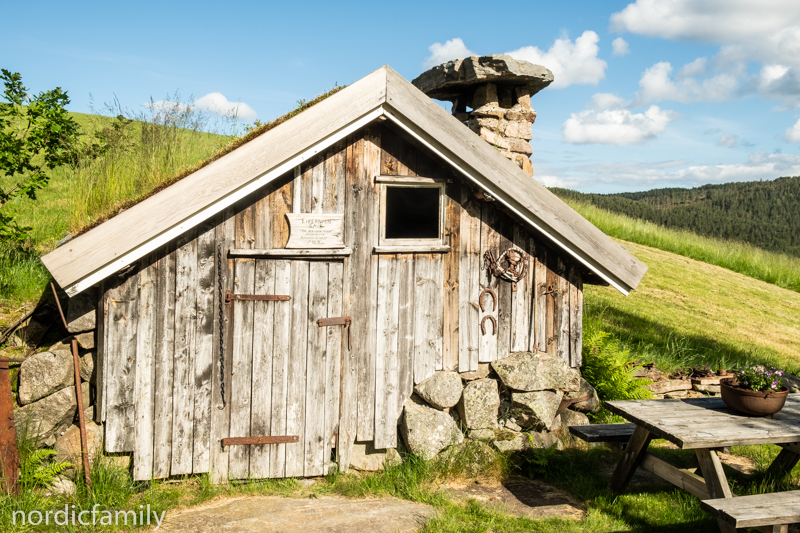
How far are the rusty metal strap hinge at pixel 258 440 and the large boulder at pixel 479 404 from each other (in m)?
1.67

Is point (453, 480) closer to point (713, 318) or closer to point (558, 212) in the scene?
point (558, 212)

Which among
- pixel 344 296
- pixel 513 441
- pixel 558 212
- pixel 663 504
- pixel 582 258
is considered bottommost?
pixel 663 504

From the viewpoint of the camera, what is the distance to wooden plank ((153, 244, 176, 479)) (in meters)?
4.70

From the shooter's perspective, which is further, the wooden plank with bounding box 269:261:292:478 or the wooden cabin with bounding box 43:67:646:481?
the wooden plank with bounding box 269:261:292:478

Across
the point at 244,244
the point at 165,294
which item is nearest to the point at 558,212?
the point at 244,244

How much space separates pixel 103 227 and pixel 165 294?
725 millimetres

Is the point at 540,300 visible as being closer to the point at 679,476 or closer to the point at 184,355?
the point at 679,476

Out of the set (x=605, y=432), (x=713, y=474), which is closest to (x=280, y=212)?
(x=605, y=432)

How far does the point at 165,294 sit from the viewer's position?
4.70 meters

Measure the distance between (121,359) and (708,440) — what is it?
15.1 ft

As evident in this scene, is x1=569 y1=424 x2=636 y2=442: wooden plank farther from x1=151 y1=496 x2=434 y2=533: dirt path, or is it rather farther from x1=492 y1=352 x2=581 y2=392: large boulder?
x1=151 y1=496 x2=434 y2=533: dirt path

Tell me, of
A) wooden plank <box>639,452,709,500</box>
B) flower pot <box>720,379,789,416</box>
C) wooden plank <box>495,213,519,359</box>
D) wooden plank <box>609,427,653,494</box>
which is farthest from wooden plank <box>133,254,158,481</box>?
flower pot <box>720,379,789,416</box>

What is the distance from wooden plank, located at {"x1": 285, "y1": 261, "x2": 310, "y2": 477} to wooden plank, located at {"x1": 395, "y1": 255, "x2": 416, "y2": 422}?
84cm

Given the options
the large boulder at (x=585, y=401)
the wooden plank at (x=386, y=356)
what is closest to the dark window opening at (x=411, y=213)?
the wooden plank at (x=386, y=356)
